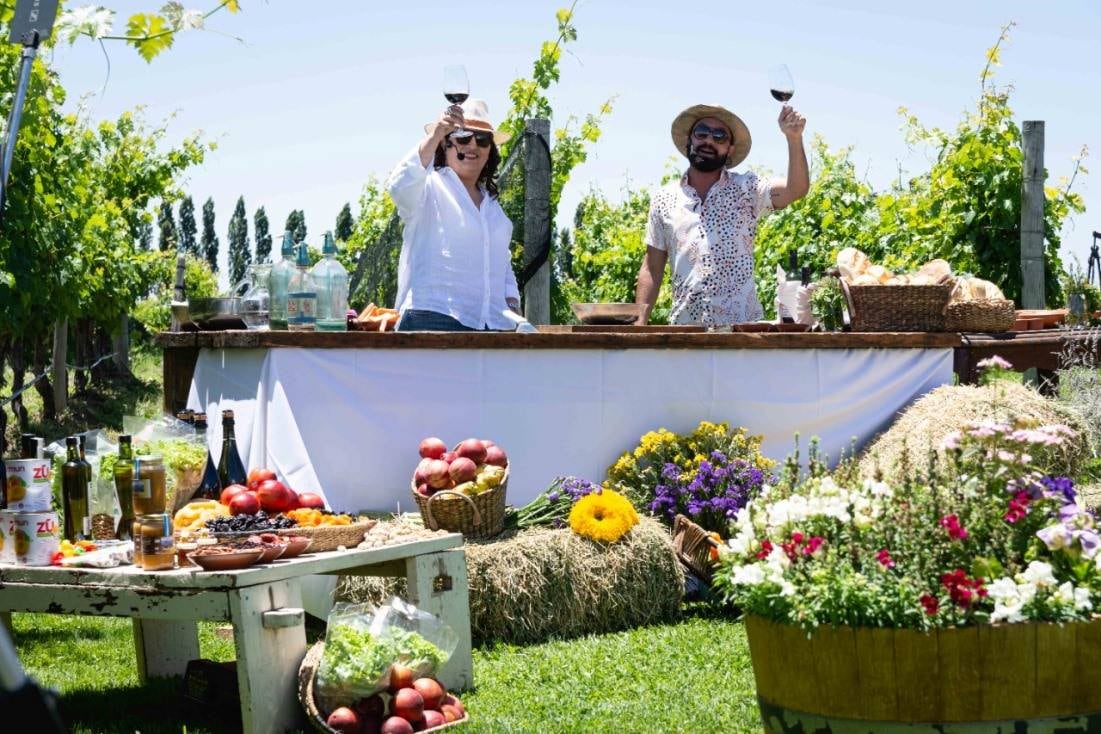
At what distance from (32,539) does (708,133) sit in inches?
145

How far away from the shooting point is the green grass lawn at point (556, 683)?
360 cm

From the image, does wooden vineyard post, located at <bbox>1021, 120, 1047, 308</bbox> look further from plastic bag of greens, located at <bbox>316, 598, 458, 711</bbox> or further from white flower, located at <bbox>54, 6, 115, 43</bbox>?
white flower, located at <bbox>54, 6, 115, 43</bbox>

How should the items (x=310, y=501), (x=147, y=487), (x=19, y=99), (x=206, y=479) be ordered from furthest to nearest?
(x=206, y=479), (x=310, y=501), (x=147, y=487), (x=19, y=99)

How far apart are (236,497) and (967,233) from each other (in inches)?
264

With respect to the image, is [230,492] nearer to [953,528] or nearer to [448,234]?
[448,234]

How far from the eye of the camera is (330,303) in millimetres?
5219

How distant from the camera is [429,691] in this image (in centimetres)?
353

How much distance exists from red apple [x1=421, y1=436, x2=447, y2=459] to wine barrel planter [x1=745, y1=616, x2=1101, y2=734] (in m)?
2.32

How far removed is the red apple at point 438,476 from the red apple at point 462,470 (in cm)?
2

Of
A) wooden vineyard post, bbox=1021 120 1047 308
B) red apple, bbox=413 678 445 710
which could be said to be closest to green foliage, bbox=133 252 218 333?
wooden vineyard post, bbox=1021 120 1047 308

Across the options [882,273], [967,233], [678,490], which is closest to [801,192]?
[882,273]

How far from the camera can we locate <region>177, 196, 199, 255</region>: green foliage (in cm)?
3481

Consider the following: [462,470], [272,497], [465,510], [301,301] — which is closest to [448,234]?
[301,301]

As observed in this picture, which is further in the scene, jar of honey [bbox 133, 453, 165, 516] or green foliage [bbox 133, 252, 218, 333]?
green foliage [bbox 133, 252, 218, 333]
